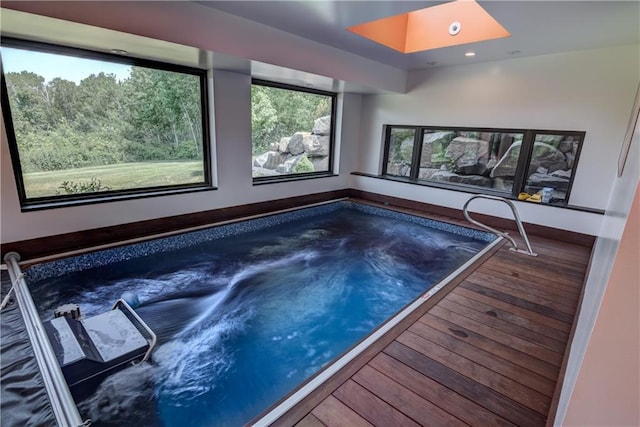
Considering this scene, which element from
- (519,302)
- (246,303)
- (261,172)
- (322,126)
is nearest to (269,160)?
(261,172)

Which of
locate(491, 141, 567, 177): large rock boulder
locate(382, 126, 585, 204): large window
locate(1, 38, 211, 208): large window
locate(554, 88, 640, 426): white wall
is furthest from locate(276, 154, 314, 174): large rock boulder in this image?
locate(554, 88, 640, 426): white wall

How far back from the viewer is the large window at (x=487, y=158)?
460cm

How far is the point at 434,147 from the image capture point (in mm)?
5895

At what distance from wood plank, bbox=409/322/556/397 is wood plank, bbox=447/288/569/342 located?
0.52 metres

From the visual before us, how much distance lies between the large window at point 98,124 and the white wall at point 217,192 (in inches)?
5.7

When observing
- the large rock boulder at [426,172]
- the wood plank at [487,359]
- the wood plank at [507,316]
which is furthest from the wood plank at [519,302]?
the large rock boulder at [426,172]

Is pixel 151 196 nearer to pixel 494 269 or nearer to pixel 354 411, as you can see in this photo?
pixel 354 411

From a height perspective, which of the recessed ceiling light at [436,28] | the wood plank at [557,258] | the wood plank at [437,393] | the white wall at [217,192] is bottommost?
the wood plank at [437,393]

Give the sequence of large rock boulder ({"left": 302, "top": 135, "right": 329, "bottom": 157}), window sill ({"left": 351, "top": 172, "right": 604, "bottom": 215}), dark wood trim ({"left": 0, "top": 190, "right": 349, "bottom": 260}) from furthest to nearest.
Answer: large rock boulder ({"left": 302, "top": 135, "right": 329, "bottom": 157}) → window sill ({"left": 351, "top": 172, "right": 604, "bottom": 215}) → dark wood trim ({"left": 0, "top": 190, "right": 349, "bottom": 260})

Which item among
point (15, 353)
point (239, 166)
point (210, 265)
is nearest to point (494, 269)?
point (210, 265)

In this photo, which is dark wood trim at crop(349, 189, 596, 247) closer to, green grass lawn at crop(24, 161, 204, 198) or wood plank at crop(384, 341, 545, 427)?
green grass lawn at crop(24, 161, 204, 198)

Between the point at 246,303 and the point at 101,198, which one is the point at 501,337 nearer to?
the point at 246,303

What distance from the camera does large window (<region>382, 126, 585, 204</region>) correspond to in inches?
181

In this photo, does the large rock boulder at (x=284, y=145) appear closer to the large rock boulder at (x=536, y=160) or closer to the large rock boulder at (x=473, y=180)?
the large rock boulder at (x=473, y=180)
